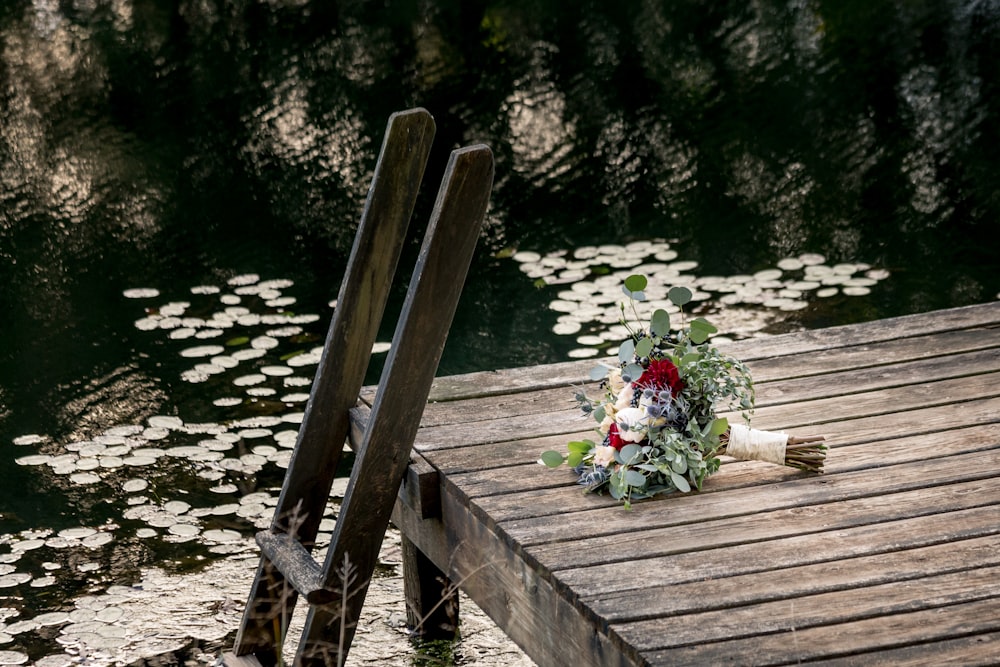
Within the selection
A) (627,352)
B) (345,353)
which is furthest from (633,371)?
(345,353)

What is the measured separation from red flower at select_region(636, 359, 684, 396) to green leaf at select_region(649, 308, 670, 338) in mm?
73

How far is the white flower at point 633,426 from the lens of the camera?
2.66m

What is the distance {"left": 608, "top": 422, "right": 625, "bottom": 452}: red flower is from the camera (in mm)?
2666

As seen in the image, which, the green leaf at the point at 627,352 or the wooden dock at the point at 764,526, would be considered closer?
the wooden dock at the point at 764,526

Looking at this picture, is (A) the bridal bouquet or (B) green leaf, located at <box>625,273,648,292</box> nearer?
(A) the bridal bouquet

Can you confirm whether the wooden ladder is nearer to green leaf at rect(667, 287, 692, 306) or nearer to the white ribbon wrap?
green leaf at rect(667, 287, 692, 306)

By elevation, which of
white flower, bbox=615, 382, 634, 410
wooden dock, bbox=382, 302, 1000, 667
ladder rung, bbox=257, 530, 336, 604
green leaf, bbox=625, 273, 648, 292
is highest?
green leaf, bbox=625, 273, 648, 292

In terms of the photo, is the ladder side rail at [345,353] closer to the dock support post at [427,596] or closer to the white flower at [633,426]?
the dock support post at [427,596]

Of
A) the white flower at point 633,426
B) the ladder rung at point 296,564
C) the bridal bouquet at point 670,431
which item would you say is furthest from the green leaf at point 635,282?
the ladder rung at point 296,564

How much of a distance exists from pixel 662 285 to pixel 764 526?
3432 millimetres

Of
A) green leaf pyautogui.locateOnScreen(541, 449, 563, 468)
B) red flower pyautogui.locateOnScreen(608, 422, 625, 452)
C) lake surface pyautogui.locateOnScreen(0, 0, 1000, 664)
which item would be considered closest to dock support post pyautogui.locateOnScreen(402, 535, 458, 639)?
lake surface pyautogui.locateOnScreen(0, 0, 1000, 664)

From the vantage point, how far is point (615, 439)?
2.67 meters

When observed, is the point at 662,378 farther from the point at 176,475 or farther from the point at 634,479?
the point at 176,475

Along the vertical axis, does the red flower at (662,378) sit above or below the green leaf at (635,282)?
below
